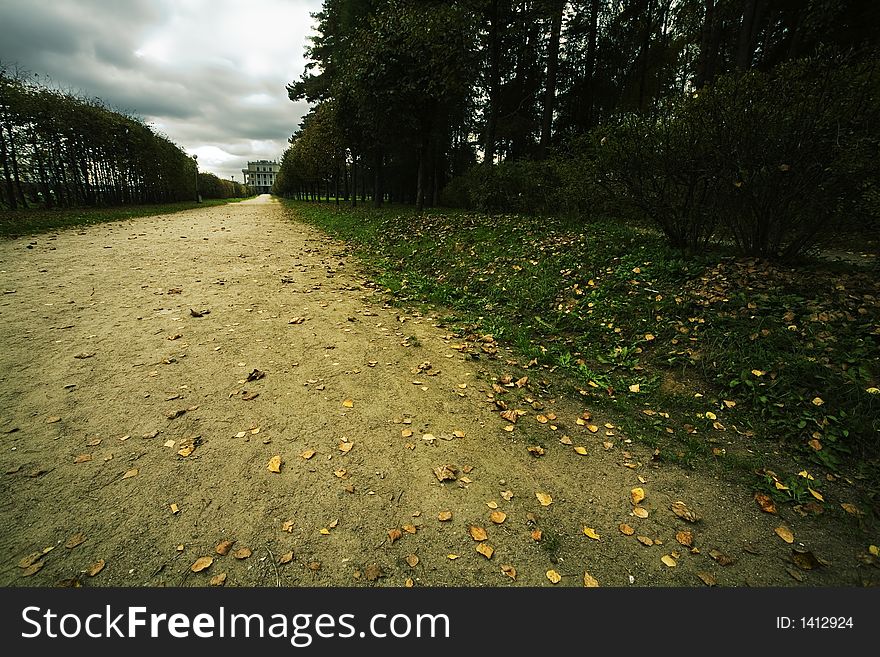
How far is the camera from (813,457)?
2.86 m

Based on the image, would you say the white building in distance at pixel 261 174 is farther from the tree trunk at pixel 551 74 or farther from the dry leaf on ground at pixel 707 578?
the dry leaf on ground at pixel 707 578

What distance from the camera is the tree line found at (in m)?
4.41

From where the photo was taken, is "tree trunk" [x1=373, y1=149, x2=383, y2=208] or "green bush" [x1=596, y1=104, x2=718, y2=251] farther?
"tree trunk" [x1=373, y1=149, x2=383, y2=208]

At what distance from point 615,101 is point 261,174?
174 m

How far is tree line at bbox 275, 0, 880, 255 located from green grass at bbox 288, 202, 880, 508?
921 millimetres

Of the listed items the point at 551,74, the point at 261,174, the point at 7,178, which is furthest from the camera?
the point at 261,174

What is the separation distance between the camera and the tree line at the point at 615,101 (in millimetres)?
4410

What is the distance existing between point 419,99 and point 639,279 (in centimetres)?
1188

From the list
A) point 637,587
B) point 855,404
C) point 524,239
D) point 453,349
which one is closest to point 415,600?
point 637,587

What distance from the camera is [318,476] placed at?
8.34ft

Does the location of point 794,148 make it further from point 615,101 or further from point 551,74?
point 615,101

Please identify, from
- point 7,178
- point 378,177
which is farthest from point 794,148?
point 7,178

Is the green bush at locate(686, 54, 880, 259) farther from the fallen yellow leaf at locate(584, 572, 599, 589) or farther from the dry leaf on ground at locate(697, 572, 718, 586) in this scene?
the fallen yellow leaf at locate(584, 572, 599, 589)

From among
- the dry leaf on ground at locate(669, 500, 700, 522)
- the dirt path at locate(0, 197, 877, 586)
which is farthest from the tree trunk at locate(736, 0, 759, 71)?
the dry leaf on ground at locate(669, 500, 700, 522)
